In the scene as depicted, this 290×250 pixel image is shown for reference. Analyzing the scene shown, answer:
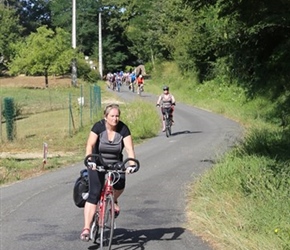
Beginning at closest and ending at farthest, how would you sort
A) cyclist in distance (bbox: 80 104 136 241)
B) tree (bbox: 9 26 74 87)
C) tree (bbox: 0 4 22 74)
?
cyclist in distance (bbox: 80 104 136 241)
tree (bbox: 9 26 74 87)
tree (bbox: 0 4 22 74)

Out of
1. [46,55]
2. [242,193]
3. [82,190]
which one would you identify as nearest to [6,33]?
[46,55]

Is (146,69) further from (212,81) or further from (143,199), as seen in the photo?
(143,199)

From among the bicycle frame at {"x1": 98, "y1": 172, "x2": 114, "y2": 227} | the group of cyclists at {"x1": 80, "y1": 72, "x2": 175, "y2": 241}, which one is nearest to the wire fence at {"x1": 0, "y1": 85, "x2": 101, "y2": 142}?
the group of cyclists at {"x1": 80, "y1": 72, "x2": 175, "y2": 241}

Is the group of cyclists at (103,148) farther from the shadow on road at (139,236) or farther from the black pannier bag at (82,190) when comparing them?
the shadow on road at (139,236)

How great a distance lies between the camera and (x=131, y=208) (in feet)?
34.9

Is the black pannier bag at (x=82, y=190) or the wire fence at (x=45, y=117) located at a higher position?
the black pannier bag at (x=82, y=190)

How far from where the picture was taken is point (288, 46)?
2270 centimetres

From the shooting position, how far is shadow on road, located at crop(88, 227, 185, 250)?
315 inches

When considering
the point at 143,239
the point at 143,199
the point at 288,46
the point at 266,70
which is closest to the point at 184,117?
the point at 266,70

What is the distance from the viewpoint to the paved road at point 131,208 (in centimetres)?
828

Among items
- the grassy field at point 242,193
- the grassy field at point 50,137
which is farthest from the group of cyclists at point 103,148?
the grassy field at point 50,137

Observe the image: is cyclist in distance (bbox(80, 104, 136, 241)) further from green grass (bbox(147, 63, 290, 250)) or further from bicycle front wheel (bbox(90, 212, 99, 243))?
green grass (bbox(147, 63, 290, 250))

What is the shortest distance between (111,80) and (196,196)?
156 ft

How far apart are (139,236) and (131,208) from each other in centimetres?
213
